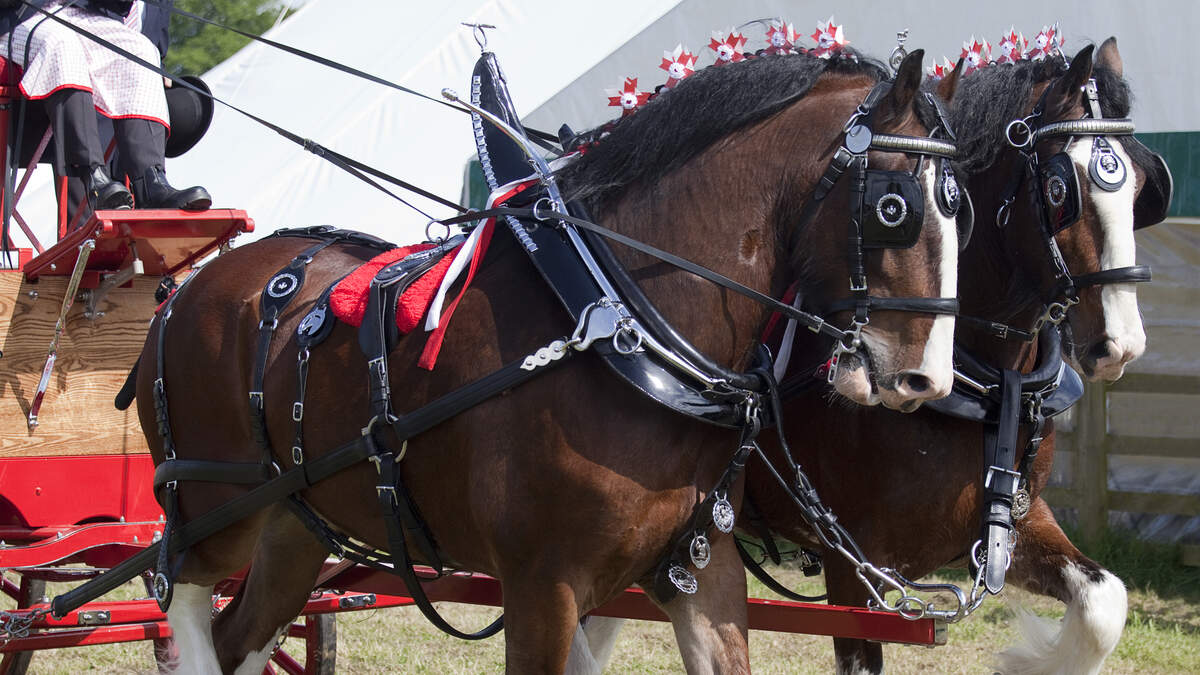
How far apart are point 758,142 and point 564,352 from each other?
546 mm

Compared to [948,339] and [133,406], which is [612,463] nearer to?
[948,339]

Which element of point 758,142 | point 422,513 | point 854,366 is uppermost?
point 758,142

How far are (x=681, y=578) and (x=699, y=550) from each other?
91 millimetres

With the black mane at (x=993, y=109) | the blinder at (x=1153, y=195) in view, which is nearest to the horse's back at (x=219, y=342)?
the black mane at (x=993, y=109)

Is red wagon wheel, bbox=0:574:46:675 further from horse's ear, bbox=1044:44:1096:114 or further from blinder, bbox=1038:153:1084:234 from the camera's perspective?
horse's ear, bbox=1044:44:1096:114

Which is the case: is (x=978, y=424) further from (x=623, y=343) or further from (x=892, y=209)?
(x=623, y=343)

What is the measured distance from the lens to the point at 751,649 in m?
4.82

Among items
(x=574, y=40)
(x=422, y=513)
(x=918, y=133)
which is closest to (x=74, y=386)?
(x=422, y=513)

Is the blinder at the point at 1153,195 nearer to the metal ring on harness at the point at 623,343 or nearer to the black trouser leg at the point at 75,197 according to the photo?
the metal ring on harness at the point at 623,343

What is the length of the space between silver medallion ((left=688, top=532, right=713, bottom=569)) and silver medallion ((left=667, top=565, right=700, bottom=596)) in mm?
44

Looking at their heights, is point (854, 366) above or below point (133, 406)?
above

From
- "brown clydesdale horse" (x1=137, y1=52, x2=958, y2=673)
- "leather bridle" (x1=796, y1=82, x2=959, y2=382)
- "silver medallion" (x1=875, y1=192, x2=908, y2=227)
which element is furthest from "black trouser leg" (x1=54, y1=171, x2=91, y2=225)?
"silver medallion" (x1=875, y1=192, x2=908, y2=227)

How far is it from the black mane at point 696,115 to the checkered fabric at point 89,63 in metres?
1.70

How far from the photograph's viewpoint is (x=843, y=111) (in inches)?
90.4
